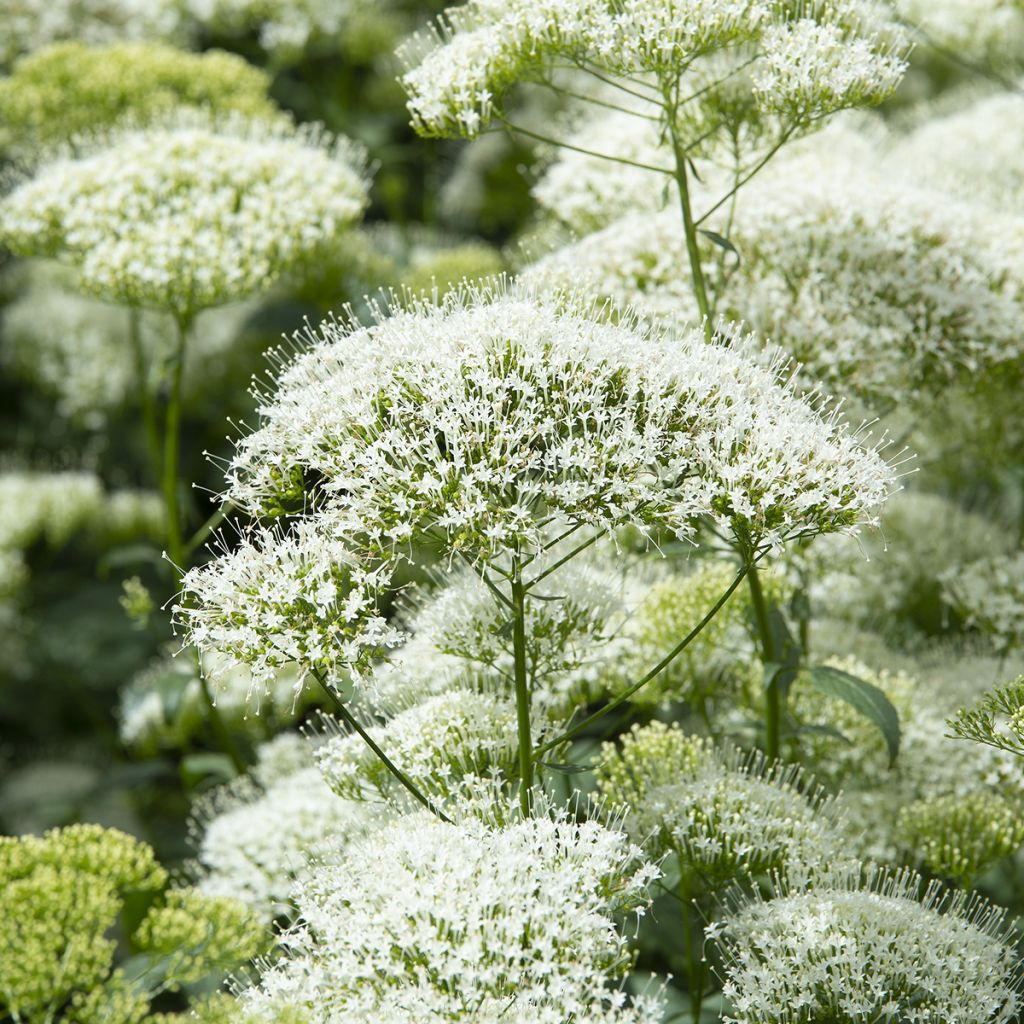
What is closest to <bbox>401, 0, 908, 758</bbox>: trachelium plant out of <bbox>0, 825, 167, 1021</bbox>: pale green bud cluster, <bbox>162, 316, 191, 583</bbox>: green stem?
<bbox>162, 316, 191, 583</bbox>: green stem

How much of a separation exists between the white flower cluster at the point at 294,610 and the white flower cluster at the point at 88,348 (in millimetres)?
3633

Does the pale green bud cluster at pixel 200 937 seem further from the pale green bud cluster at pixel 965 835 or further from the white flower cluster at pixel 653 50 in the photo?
the white flower cluster at pixel 653 50

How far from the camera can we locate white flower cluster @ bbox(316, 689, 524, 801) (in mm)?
3094

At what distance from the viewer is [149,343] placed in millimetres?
6781

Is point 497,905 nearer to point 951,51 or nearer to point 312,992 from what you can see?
point 312,992

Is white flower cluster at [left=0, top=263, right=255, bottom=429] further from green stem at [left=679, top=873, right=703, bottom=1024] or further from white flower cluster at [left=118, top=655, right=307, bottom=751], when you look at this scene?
green stem at [left=679, top=873, right=703, bottom=1024]

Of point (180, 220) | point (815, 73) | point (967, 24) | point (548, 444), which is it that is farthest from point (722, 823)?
point (967, 24)

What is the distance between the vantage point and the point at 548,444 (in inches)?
106

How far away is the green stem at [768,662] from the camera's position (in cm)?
357

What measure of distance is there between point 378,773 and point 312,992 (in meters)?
0.79

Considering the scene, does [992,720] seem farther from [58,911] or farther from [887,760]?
[58,911]

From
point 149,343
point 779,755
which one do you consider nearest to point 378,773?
point 779,755

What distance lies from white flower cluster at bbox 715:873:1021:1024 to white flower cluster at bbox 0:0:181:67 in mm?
5596

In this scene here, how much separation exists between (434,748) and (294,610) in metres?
0.64
